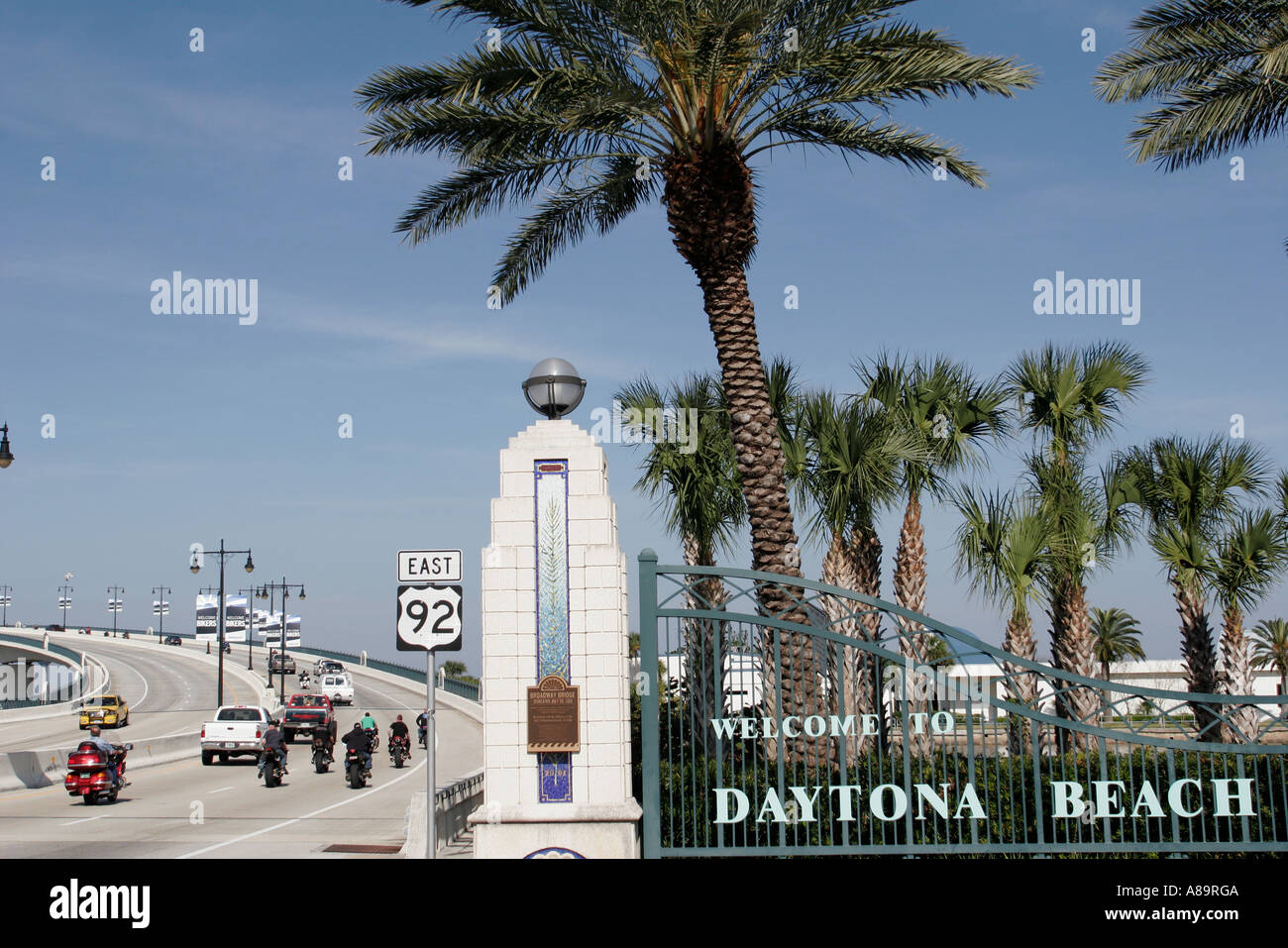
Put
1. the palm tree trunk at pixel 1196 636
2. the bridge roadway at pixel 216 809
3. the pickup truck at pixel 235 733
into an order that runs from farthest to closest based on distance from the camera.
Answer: the pickup truck at pixel 235 733
the palm tree trunk at pixel 1196 636
the bridge roadway at pixel 216 809

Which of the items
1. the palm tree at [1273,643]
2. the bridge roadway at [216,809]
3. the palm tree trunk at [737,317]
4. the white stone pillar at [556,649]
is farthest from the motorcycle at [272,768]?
the palm tree at [1273,643]

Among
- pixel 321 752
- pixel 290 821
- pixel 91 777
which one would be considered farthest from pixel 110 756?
pixel 321 752

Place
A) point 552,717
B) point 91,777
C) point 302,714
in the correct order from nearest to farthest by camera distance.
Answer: point 552,717 → point 91,777 → point 302,714

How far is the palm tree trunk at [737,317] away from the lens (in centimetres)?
1458

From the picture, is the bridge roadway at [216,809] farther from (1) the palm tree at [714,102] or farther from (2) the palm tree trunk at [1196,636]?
(2) the palm tree trunk at [1196,636]

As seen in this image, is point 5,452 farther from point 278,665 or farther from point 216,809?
point 278,665

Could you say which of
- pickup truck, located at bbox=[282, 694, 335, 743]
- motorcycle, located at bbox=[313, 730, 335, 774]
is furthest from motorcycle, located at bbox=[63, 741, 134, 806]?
pickup truck, located at bbox=[282, 694, 335, 743]

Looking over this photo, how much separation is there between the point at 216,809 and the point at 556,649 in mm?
14614

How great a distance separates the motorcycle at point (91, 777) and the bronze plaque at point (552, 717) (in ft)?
52.0

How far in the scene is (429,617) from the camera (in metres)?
10.7

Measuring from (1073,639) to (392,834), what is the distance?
13.5 m
